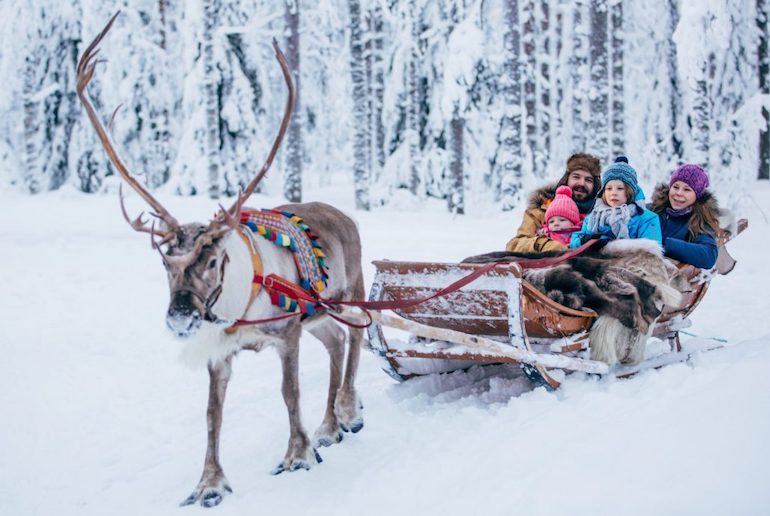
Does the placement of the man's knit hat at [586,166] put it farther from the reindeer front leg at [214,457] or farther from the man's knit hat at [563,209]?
the reindeer front leg at [214,457]

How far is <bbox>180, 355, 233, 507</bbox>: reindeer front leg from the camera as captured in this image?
13.9 ft

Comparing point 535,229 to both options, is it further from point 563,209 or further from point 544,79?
point 544,79

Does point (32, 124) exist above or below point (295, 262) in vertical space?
above

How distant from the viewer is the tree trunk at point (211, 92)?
17078mm

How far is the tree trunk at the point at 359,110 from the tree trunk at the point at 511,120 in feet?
13.2

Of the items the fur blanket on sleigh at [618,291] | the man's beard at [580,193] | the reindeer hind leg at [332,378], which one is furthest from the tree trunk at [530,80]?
the reindeer hind leg at [332,378]

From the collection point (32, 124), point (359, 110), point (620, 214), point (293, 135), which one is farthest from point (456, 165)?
point (32, 124)

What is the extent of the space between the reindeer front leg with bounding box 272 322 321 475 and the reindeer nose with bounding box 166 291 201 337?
35.0 inches

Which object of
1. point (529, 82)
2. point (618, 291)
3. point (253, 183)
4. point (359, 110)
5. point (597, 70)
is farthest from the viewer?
point (529, 82)

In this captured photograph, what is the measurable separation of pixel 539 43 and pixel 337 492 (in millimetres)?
23491

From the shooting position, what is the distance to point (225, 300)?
162 inches

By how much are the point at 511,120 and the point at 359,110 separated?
14.8 feet

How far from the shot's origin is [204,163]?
19219mm

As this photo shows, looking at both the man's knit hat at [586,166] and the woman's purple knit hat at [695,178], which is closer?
the woman's purple knit hat at [695,178]
